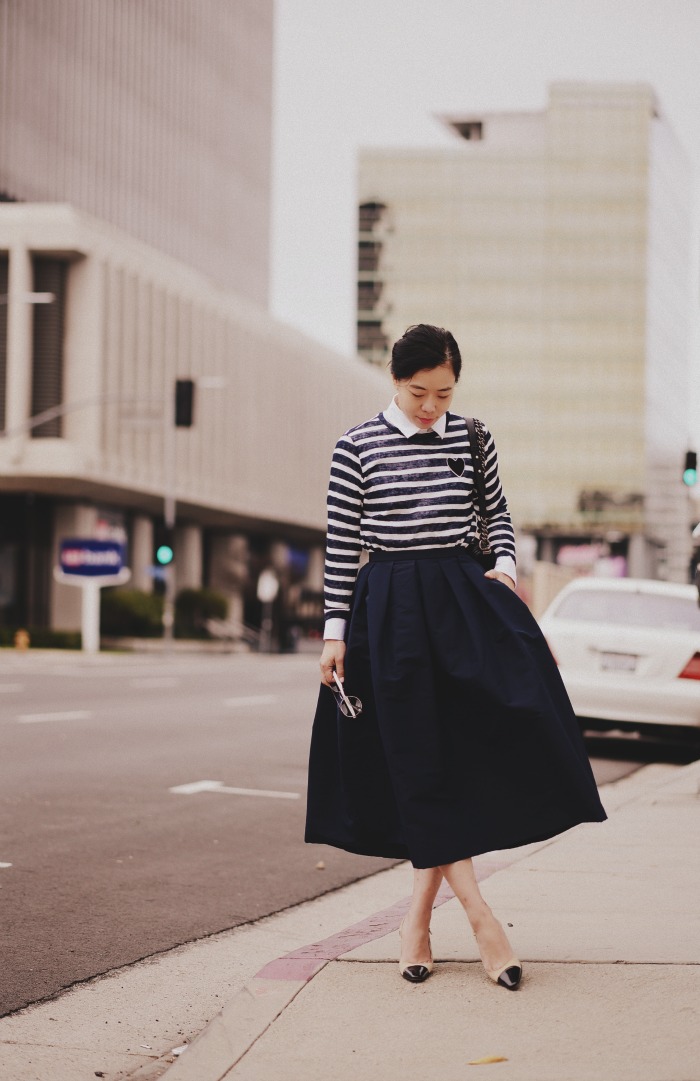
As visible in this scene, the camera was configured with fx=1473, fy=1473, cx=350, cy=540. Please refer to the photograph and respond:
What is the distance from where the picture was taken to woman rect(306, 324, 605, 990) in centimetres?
415

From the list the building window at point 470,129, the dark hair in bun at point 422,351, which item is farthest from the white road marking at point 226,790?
the building window at point 470,129

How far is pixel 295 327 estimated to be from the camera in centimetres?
7375

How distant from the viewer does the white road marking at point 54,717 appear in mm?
14360

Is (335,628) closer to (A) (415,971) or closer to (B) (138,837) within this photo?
(A) (415,971)

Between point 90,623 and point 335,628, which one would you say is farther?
point 90,623

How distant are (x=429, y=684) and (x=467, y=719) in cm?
15

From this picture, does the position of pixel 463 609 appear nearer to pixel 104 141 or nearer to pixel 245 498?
pixel 245 498

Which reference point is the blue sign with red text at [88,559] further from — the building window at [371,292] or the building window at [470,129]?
the building window at [470,129]

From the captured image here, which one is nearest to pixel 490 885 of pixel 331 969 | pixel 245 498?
pixel 331 969

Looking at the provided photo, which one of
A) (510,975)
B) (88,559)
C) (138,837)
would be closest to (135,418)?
(88,559)

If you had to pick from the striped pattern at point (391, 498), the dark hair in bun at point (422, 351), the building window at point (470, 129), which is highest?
the building window at point (470, 129)

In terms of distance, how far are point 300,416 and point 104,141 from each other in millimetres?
21743

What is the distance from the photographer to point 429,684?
416cm

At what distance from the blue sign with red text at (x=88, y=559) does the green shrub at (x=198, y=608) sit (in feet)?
41.1
